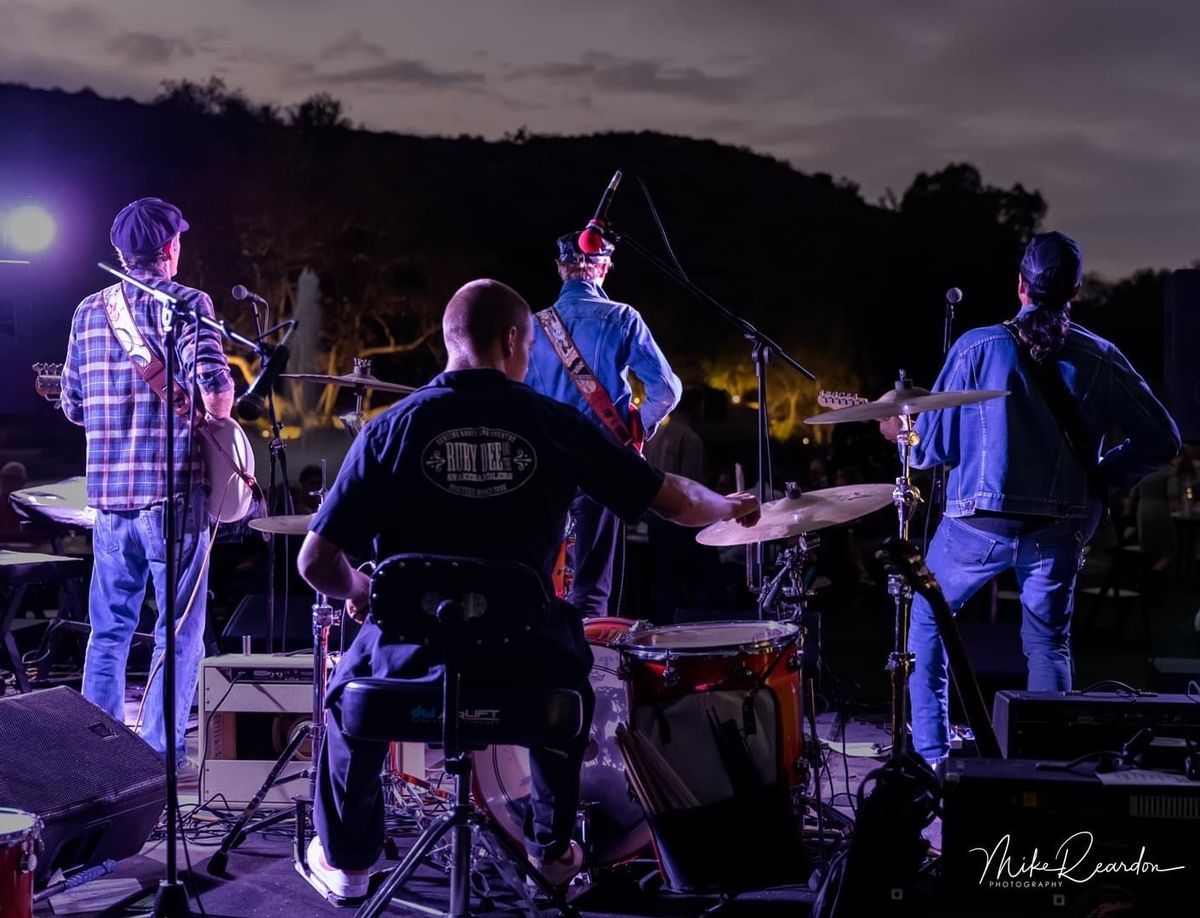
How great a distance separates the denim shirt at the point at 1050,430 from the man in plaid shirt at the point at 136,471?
297 centimetres

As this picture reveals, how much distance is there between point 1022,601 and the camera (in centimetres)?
472

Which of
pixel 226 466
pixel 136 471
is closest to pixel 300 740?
pixel 226 466

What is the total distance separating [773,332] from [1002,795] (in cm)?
4345

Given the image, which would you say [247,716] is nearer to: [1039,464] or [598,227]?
[598,227]

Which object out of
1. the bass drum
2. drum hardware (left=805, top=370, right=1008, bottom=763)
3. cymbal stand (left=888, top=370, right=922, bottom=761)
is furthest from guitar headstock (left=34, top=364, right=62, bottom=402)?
cymbal stand (left=888, top=370, right=922, bottom=761)

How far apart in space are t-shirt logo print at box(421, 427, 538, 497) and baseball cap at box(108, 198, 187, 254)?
7.86 ft

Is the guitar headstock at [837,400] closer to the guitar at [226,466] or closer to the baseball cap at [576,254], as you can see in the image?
the baseball cap at [576,254]

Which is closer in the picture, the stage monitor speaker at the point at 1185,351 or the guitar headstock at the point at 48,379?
the stage monitor speaker at the point at 1185,351

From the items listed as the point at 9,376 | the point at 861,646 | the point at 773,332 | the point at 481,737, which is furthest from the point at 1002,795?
the point at 773,332

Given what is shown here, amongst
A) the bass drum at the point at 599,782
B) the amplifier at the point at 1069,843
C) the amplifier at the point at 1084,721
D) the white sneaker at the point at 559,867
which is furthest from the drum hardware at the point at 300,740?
the amplifier at the point at 1084,721

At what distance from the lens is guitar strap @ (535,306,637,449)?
5.44 metres

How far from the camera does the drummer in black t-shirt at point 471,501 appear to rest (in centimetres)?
326

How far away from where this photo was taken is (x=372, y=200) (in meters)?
34.0

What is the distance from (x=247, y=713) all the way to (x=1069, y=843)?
3150mm
